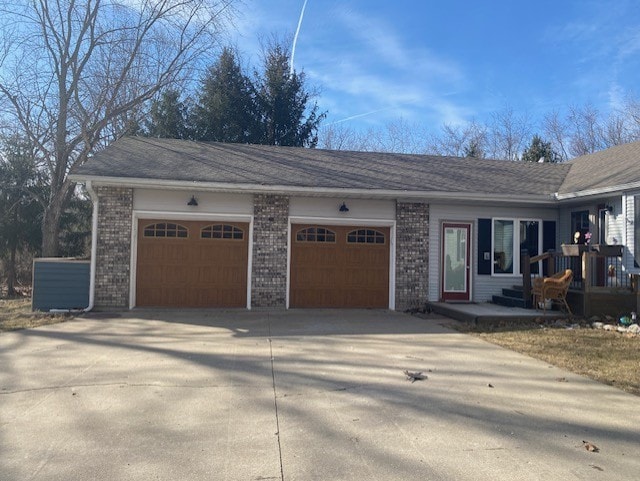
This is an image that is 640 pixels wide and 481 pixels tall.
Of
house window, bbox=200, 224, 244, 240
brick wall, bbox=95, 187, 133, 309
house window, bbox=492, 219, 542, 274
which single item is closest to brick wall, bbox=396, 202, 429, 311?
house window, bbox=492, 219, 542, 274

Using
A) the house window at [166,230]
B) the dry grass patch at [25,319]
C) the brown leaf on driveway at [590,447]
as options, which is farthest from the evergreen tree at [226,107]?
the brown leaf on driveway at [590,447]

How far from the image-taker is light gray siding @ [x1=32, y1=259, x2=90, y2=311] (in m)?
10.5

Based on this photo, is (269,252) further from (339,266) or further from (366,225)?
(366,225)

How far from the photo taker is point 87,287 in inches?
419

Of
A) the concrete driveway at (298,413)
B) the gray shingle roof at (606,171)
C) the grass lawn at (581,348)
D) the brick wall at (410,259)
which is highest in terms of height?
the gray shingle roof at (606,171)

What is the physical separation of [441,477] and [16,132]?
20747mm

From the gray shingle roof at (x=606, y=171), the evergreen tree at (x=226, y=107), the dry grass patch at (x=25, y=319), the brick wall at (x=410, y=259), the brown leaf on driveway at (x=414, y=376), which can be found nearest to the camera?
the brown leaf on driveway at (x=414, y=376)

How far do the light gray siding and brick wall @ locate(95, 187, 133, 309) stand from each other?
331mm

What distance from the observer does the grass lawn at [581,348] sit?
575cm

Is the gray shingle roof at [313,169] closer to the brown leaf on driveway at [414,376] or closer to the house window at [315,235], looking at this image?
the house window at [315,235]

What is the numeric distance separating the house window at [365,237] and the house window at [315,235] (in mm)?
468

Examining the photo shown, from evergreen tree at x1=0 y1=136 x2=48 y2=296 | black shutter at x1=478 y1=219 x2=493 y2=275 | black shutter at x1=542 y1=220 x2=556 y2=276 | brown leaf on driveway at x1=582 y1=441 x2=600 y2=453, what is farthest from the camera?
evergreen tree at x1=0 y1=136 x2=48 y2=296

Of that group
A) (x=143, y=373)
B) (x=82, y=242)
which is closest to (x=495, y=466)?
(x=143, y=373)

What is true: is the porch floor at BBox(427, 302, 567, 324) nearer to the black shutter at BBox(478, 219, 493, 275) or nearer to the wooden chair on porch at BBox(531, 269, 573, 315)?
the wooden chair on porch at BBox(531, 269, 573, 315)
